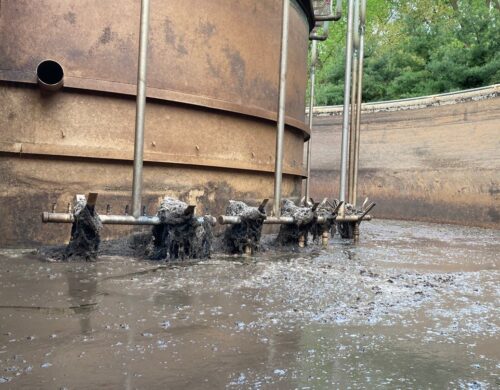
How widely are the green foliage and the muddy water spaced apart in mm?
12605

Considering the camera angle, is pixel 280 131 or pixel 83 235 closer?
pixel 83 235

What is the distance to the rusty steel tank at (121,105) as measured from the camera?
467cm

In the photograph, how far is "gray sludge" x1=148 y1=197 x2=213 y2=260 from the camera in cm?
432

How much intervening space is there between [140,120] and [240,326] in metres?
2.18

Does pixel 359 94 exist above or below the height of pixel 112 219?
above

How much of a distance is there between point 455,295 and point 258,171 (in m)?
3.00

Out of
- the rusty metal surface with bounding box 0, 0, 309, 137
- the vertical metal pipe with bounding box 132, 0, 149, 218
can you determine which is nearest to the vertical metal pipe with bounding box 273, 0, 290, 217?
the rusty metal surface with bounding box 0, 0, 309, 137

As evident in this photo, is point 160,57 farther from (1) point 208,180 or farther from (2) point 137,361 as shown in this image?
(2) point 137,361

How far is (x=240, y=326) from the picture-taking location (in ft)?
8.54

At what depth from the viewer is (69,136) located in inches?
189

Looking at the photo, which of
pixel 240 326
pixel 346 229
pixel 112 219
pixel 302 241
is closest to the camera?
pixel 240 326

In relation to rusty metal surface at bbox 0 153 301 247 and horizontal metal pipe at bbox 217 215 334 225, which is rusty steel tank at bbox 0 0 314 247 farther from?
horizontal metal pipe at bbox 217 215 334 225

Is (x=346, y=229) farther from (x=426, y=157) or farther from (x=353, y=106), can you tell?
(x=426, y=157)

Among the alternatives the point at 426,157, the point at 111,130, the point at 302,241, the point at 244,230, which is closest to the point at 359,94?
the point at 302,241
